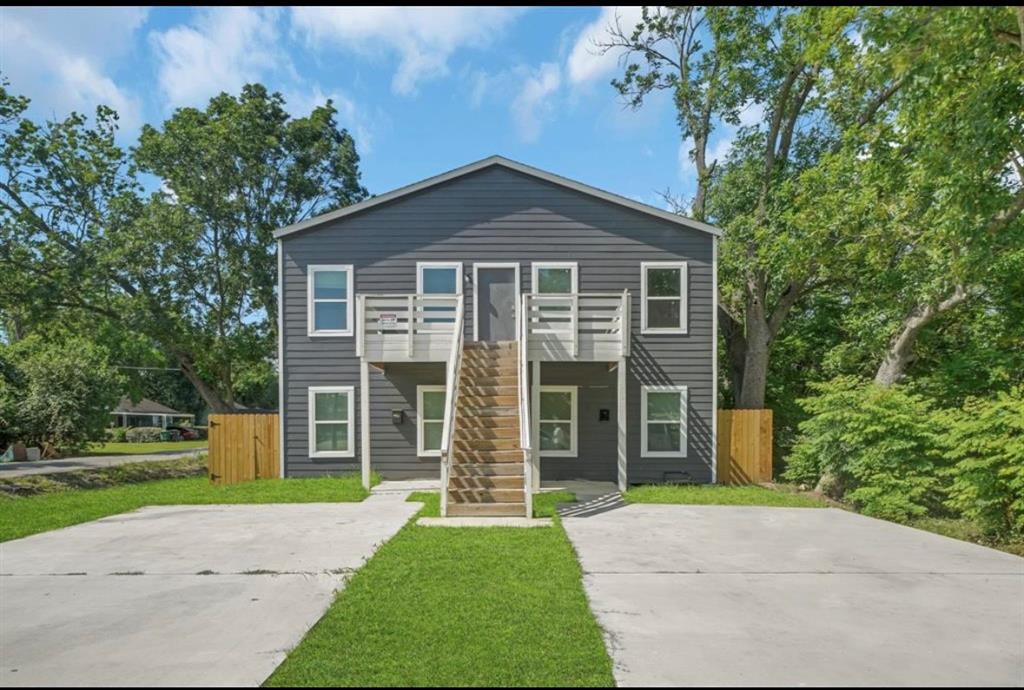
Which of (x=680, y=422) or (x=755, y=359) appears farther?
(x=755, y=359)

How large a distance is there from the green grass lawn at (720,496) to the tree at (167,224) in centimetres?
1478

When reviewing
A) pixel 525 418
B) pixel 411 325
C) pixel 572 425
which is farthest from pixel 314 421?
pixel 525 418

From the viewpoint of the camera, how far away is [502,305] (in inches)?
506

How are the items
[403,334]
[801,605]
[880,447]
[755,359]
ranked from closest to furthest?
[801,605] → [880,447] → [403,334] → [755,359]

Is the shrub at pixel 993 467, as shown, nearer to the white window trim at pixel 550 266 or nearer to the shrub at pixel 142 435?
the white window trim at pixel 550 266

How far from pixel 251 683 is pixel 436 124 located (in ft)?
33.9

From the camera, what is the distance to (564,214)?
42.3 feet

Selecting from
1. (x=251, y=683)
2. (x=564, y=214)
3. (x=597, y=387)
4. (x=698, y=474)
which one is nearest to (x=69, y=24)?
(x=251, y=683)

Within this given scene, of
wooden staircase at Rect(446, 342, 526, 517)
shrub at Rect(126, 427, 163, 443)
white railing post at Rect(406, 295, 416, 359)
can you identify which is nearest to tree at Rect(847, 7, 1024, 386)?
wooden staircase at Rect(446, 342, 526, 517)

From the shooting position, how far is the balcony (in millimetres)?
11148

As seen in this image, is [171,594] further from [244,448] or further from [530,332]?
[244,448]

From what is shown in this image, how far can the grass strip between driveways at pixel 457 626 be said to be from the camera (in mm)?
3619

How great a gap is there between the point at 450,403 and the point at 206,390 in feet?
51.0

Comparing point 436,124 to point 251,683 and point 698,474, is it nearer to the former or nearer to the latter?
point 698,474
